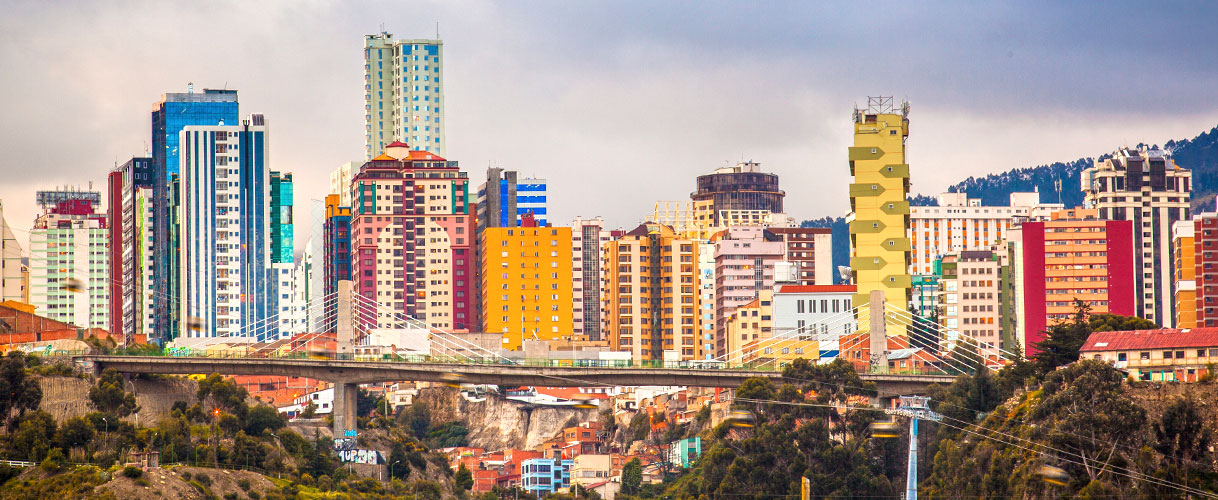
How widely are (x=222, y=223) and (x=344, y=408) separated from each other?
75.9 meters

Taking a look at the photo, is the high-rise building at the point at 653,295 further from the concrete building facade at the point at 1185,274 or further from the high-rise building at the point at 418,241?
the concrete building facade at the point at 1185,274

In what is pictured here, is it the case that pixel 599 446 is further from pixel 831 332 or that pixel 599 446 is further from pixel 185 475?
pixel 185 475

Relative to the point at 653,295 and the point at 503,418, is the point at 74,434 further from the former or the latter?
the point at 653,295

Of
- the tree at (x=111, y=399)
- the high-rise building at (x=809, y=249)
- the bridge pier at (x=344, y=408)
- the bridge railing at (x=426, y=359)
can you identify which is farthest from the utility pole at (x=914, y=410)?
the high-rise building at (x=809, y=249)

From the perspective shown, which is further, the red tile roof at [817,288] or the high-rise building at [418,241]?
the high-rise building at [418,241]

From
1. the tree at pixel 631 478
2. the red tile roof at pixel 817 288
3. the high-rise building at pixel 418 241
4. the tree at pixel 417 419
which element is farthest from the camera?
the high-rise building at pixel 418 241

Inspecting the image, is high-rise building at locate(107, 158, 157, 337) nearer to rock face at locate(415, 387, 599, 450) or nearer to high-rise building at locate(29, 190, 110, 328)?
high-rise building at locate(29, 190, 110, 328)

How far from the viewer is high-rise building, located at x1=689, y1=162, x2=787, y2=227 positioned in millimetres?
A: 193125

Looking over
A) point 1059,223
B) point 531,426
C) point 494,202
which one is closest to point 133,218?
point 494,202

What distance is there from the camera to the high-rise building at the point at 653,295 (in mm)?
154250

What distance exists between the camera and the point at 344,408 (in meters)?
96.3

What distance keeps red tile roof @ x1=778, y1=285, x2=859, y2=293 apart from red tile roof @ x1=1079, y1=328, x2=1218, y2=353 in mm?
45128

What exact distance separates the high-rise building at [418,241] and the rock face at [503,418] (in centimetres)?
2428

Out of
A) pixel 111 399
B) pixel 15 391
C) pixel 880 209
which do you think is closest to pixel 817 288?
pixel 880 209
